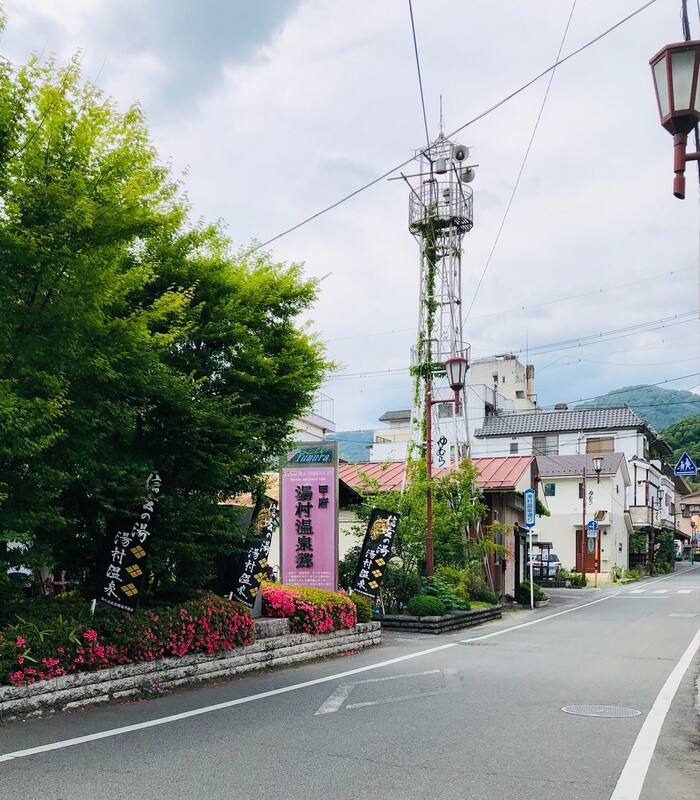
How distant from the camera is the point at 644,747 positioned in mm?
7230

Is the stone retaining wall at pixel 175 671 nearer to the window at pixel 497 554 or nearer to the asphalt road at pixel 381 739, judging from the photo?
the asphalt road at pixel 381 739

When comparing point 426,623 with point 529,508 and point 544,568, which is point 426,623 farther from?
point 544,568

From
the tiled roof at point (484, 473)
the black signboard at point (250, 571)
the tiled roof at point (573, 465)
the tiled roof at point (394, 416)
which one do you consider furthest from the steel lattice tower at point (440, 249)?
the tiled roof at point (394, 416)

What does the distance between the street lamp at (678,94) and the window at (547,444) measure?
5822cm

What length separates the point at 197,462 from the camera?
35.3 ft

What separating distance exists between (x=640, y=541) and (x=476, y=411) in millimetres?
16733

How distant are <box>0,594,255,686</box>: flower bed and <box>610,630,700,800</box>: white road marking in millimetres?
5775

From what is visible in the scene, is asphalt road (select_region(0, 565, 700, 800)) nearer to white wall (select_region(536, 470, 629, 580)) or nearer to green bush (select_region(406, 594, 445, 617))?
green bush (select_region(406, 594, 445, 617))

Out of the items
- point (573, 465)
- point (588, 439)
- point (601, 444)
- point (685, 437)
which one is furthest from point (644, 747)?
point (685, 437)

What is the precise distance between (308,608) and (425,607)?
20.5ft

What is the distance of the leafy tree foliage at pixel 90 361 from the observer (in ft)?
27.0

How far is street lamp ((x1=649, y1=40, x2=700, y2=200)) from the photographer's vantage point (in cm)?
552

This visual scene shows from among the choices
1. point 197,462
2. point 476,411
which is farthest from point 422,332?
point 476,411

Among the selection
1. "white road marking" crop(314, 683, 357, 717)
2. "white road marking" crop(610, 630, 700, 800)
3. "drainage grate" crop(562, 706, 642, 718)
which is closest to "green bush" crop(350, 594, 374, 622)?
"white road marking" crop(314, 683, 357, 717)
